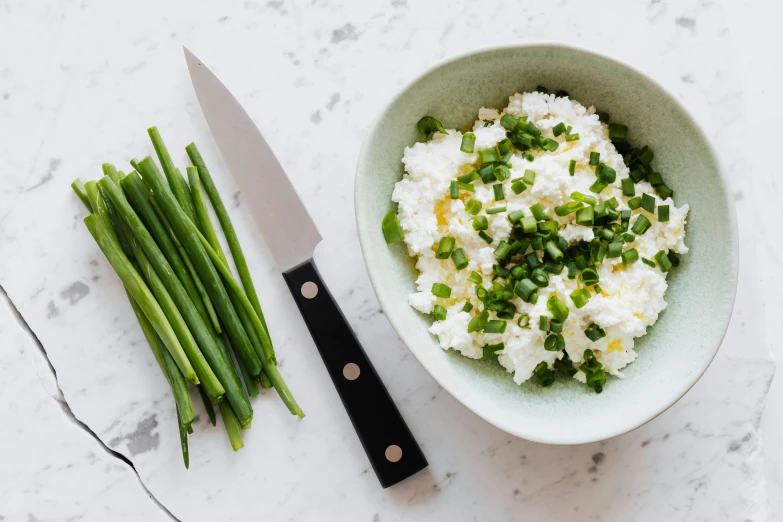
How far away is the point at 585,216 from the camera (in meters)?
1.44

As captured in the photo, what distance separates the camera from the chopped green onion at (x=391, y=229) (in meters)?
1.53

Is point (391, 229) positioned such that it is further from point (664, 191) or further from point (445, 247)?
point (664, 191)

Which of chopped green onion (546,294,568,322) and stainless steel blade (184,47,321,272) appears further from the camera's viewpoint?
stainless steel blade (184,47,321,272)

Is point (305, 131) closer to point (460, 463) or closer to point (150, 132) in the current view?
point (150, 132)

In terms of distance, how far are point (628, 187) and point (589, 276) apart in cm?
24

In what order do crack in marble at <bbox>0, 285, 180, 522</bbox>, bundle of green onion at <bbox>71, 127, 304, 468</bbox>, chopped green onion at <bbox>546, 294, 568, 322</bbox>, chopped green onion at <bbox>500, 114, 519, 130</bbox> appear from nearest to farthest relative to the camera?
chopped green onion at <bbox>546, 294, 568, 322</bbox>
chopped green onion at <bbox>500, 114, 519, 130</bbox>
bundle of green onion at <bbox>71, 127, 304, 468</bbox>
crack in marble at <bbox>0, 285, 180, 522</bbox>

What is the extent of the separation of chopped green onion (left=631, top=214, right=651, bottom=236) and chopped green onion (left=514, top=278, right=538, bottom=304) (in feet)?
0.87

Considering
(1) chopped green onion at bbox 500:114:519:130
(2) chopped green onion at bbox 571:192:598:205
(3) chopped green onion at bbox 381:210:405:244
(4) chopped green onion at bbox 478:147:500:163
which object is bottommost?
(2) chopped green onion at bbox 571:192:598:205

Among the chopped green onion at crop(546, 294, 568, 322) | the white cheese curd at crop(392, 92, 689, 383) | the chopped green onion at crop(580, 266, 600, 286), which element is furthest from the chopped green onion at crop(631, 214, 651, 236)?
the chopped green onion at crop(546, 294, 568, 322)

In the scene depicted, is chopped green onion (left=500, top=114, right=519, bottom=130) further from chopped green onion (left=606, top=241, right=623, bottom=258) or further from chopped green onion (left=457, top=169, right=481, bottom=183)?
chopped green onion (left=606, top=241, right=623, bottom=258)

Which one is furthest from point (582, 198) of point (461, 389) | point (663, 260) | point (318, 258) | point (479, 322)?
point (318, 258)

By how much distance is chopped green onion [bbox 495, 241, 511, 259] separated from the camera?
1.46 meters

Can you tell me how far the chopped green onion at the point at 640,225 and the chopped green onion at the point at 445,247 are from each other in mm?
407

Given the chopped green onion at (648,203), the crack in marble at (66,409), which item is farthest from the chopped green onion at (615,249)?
the crack in marble at (66,409)
